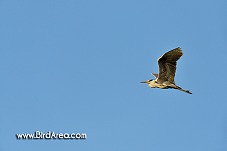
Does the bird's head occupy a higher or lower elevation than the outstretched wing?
higher

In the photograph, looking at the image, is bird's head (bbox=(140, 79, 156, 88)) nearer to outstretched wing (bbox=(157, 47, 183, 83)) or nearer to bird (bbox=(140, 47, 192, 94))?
bird (bbox=(140, 47, 192, 94))

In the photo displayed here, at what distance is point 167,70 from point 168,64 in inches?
24.5

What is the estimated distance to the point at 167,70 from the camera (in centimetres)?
2977

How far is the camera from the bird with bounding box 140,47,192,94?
28250mm

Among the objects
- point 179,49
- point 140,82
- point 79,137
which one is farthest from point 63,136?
point 179,49

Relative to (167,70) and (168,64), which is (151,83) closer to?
(167,70)

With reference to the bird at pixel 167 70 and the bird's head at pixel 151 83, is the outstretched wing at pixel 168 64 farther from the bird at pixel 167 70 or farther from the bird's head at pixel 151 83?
the bird's head at pixel 151 83

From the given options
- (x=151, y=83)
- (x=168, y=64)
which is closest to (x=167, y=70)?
(x=168, y=64)

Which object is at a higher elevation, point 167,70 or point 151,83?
point 151,83

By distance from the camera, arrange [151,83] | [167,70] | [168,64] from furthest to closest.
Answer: [151,83]
[167,70]
[168,64]

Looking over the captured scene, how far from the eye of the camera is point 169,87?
3066 cm

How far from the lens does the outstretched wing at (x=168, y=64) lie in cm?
2812

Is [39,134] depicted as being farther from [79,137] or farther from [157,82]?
[157,82]

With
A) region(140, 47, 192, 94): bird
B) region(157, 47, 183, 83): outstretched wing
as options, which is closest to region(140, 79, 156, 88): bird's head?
region(140, 47, 192, 94): bird
